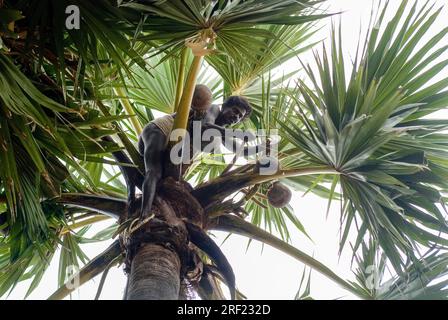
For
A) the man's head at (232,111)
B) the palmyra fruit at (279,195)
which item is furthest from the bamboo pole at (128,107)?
the palmyra fruit at (279,195)

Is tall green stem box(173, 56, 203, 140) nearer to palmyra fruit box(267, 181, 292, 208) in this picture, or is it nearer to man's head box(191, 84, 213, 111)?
man's head box(191, 84, 213, 111)

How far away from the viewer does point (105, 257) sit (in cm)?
277

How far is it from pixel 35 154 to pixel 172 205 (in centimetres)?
73

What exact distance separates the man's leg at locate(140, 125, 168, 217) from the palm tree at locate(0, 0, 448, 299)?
2.4 inches

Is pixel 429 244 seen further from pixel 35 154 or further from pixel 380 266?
pixel 35 154

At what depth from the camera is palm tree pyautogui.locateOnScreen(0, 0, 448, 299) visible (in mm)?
2320

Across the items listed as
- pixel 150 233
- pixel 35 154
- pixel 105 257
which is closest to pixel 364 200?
pixel 150 233

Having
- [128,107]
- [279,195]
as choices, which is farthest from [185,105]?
[279,195]

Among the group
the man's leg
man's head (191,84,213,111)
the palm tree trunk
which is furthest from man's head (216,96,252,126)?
the palm tree trunk

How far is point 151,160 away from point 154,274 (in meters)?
0.69

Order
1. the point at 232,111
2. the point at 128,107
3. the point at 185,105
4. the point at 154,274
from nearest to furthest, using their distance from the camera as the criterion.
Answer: the point at 154,274 → the point at 185,105 → the point at 232,111 → the point at 128,107

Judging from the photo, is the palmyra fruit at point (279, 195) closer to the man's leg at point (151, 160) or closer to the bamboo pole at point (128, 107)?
the man's leg at point (151, 160)

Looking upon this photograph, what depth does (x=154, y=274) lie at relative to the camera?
2.22 meters

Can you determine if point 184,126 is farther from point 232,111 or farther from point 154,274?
point 154,274
